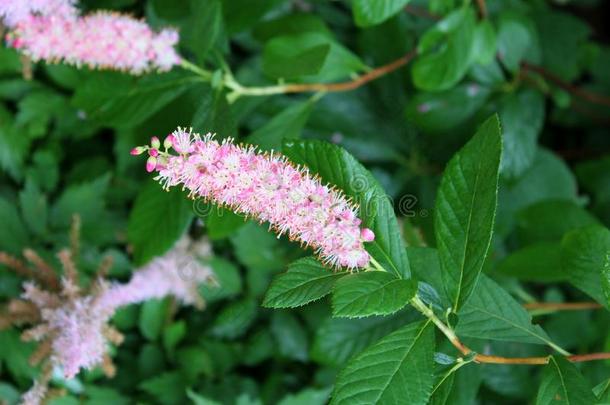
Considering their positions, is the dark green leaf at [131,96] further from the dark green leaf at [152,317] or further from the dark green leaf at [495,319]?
the dark green leaf at [495,319]

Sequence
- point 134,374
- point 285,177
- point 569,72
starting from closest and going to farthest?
point 285,177 → point 134,374 → point 569,72

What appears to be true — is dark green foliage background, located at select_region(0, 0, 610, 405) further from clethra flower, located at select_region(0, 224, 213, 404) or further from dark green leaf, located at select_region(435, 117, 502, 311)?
dark green leaf, located at select_region(435, 117, 502, 311)

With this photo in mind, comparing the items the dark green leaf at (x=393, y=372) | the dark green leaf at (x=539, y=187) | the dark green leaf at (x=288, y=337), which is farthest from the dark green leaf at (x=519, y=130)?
the dark green leaf at (x=393, y=372)

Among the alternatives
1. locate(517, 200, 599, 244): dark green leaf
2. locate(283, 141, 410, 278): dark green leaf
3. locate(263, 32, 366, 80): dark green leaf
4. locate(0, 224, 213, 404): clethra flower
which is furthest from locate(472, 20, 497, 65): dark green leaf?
locate(0, 224, 213, 404): clethra flower

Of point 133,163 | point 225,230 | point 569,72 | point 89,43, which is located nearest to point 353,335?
point 225,230

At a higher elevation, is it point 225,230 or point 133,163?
point 133,163

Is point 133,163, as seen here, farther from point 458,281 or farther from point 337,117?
point 458,281

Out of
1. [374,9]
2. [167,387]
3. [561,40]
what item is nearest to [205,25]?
[374,9]
